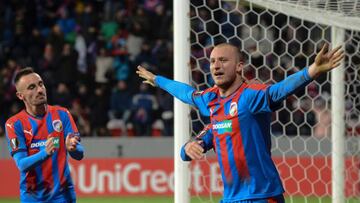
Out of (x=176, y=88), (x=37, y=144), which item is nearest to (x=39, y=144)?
(x=37, y=144)

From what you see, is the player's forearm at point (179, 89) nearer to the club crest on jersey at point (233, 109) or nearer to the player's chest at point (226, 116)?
the player's chest at point (226, 116)

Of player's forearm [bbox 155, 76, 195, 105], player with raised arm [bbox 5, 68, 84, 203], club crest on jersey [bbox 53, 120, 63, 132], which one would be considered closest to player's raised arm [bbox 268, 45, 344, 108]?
player's forearm [bbox 155, 76, 195, 105]

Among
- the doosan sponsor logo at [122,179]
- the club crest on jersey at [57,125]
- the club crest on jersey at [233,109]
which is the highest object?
the club crest on jersey at [233,109]

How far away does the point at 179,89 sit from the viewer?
5.56 meters

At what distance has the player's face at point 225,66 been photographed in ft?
16.1

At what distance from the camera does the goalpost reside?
638 centimetres

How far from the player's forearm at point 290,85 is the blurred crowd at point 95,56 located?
894cm

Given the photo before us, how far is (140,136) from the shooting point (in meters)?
13.6

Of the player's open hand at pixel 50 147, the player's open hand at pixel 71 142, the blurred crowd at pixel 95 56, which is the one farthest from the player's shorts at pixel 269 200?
the blurred crowd at pixel 95 56

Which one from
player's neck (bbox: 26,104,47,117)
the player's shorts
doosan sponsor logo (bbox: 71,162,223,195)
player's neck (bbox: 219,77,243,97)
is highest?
player's neck (bbox: 219,77,243,97)

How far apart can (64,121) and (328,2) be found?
2283 mm

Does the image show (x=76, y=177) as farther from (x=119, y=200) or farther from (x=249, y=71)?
(x=249, y=71)

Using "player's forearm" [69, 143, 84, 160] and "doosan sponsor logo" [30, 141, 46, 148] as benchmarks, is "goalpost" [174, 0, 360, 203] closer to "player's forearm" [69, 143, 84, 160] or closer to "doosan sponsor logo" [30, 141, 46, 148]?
"player's forearm" [69, 143, 84, 160]

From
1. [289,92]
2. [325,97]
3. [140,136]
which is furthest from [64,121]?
[140,136]
